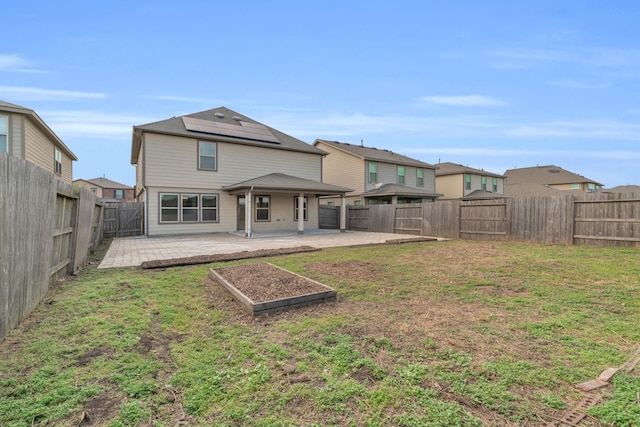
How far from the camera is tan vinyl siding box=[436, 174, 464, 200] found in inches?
1106

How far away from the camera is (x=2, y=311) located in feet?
9.98

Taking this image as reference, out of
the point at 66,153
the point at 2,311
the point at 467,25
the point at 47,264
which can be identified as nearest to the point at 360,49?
the point at 467,25

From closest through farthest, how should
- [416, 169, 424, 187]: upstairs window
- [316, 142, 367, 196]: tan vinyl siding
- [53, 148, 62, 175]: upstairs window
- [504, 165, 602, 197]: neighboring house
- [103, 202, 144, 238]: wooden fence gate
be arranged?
[103, 202, 144, 238]: wooden fence gate, [53, 148, 62, 175]: upstairs window, [316, 142, 367, 196]: tan vinyl siding, [416, 169, 424, 187]: upstairs window, [504, 165, 602, 197]: neighboring house

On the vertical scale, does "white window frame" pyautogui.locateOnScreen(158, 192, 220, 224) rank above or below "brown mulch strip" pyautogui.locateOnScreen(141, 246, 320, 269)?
above

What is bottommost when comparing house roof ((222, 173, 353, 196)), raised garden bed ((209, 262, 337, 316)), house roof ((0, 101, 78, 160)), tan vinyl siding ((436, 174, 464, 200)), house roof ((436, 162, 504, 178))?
raised garden bed ((209, 262, 337, 316))

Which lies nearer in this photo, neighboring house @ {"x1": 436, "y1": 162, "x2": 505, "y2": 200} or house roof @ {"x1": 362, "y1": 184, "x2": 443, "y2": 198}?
house roof @ {"x1": 362, "y1": 184, "x2": 443, "y2": 198}

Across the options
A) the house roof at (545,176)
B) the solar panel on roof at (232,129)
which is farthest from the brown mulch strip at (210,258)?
the house roof at (545,176)

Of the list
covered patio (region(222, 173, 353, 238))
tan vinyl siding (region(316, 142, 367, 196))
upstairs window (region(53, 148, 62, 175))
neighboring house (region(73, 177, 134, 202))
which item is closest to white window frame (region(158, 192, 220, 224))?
covered patio (region(222, 173, 353, 238))

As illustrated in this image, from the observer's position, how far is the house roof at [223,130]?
15.1 meters

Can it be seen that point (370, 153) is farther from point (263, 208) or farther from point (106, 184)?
point (106, 184)

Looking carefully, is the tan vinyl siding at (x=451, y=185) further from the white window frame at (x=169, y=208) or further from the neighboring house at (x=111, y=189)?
the neighboring house at (x=111, y=189)

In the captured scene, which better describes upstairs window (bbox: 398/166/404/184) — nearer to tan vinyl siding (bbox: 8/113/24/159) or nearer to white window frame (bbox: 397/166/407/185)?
white window frame (bbox: 397/166/407/185)

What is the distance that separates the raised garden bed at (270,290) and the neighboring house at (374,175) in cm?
1711

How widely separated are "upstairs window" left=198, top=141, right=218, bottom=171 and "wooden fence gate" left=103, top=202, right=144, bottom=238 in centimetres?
436
